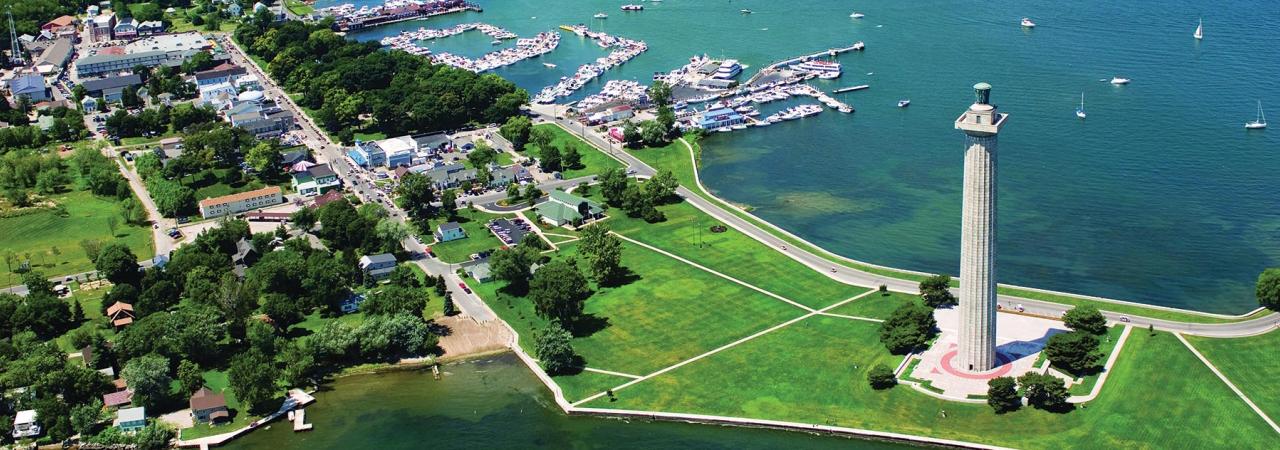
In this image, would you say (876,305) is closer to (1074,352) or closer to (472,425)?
(1074,352)

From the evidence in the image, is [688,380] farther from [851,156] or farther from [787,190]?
[851,156]

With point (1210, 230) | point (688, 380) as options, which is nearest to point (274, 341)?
point (688, 380)

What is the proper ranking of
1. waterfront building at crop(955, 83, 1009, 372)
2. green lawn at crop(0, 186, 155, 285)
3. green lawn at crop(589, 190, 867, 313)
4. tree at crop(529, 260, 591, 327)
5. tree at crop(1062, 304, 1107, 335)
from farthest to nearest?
green lawn at crop(0, 186, 155, 285)
green lawn at crop(589, 190, 867, 313)
tree at crop(529, 260, 591, 327)
tree at crop(1062, 304, 1107, 335)
waterfront building at crop(955, 83, 1009, 372)

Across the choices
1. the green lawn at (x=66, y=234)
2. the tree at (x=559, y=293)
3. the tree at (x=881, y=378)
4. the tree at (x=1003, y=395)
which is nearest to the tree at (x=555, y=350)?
the tree at (x=559, y=293)

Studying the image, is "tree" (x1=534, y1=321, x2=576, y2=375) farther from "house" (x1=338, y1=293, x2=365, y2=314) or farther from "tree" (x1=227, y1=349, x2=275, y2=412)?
"tree" (x1=227, y1=349, x2=275, y2=412)

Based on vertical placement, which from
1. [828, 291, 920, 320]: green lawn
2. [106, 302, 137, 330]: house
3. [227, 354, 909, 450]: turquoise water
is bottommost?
[227, 354, 909, 450]: turquoise water

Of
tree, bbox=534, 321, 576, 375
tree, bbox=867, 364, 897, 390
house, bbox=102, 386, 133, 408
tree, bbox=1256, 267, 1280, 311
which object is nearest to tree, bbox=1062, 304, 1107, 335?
tree, bbox=1256, 267, 1280, 311

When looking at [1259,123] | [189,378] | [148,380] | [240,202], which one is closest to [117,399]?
[148,380]

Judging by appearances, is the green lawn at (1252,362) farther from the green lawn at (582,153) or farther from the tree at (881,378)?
the green lawn at (582,153)
